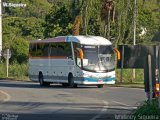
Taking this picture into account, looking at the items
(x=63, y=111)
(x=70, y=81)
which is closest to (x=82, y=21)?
(x=70, y=81)

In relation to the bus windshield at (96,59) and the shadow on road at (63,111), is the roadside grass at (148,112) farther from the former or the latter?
the bus windshield at (96,59)

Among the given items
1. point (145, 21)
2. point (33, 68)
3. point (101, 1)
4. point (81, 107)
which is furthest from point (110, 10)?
point (145, 21)

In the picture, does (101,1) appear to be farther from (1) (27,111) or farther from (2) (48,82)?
(1) (27,111)

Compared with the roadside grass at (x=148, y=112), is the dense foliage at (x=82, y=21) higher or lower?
higher

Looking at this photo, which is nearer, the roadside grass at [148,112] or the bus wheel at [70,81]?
the roadside grass at [148,112]

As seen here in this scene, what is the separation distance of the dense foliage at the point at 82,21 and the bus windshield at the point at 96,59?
146 inches

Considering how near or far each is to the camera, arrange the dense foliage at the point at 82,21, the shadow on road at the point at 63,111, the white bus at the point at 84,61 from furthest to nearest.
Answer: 1. the dense foliage at the point at 82,21
2. the white bus at the point at 84,61
3. the shadow on road at the point at 63,111

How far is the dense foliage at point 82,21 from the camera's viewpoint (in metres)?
43.1

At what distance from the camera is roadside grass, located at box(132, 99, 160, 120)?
1584 cm

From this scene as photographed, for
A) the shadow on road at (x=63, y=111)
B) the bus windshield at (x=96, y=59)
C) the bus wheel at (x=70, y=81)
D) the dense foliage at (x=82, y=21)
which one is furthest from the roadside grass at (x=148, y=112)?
the bus wheel at (x=70, y=81)

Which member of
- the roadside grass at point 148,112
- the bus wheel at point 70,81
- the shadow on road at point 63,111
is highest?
the roadside grass at point 148,112

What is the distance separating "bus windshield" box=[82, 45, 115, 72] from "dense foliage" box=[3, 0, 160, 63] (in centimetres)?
370

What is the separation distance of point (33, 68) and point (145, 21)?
30.9 metres

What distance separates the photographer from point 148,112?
16.2m
